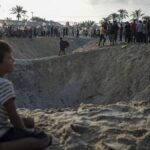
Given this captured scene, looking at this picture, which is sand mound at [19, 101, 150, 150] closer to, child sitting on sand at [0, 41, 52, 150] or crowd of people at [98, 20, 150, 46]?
child sitting on sand at [0, 41, 52, 150]

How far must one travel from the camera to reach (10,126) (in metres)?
4.93

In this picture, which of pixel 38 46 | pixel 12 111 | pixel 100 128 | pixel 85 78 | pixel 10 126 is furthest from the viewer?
pixel 38 46

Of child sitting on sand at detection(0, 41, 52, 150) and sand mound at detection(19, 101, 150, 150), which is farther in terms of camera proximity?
sand mound at detection(19, 101, 150, 150)

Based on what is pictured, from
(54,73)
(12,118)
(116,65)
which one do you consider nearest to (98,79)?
(116,65)

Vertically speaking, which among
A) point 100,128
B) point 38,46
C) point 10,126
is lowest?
point 38,46

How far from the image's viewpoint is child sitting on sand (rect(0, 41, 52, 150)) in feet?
15.5

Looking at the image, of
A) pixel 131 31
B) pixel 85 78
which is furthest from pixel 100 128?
pixel 131 31

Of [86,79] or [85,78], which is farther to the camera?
[85,78]

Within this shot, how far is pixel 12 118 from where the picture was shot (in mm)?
4762

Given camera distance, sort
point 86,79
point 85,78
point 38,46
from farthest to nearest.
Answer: point 38,46 → point 85,78 → point 86,79

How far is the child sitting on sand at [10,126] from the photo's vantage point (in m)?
4.72

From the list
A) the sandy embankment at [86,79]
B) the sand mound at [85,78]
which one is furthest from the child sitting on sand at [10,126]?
the sand mound at [85,78]

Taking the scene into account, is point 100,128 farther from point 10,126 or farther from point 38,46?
point 38,46

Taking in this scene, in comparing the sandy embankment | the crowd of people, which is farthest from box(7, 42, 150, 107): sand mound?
the crowd of people
